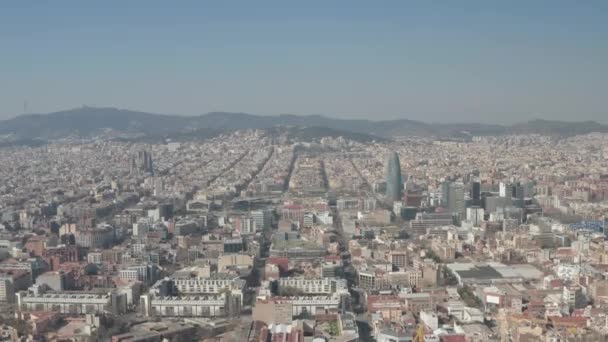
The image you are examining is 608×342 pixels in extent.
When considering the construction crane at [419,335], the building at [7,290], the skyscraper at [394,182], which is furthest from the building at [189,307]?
the skyscraper at [394,182]

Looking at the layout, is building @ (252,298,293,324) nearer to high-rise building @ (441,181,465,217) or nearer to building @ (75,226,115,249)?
building @ (75,226,115,249)

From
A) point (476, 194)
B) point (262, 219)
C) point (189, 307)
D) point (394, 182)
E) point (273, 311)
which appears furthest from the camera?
point (394, 182)

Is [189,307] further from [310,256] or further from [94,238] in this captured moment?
[94,238]

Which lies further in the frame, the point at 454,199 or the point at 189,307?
the point at 454,199

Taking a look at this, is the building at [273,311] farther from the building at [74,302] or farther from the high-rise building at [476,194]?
the high-rise building at [476,194]

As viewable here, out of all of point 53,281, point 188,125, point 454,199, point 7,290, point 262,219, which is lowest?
point 7,290

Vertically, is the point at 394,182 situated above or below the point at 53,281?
above

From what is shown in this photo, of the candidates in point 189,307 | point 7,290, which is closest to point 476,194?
point 189,307

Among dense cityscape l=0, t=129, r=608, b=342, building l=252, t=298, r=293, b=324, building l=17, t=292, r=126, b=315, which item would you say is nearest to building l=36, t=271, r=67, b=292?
dense cityscape l=0, t=129, r=608, b=342
